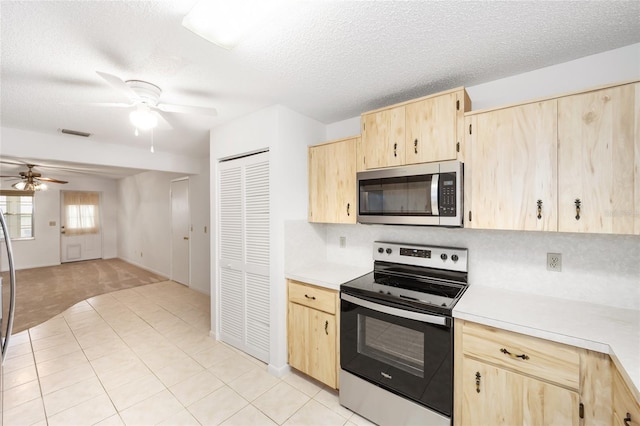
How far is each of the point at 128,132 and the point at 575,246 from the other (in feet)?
14.1

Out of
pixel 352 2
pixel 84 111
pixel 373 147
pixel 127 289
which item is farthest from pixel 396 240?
pixel 127 289

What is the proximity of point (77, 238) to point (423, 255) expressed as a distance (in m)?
9.14

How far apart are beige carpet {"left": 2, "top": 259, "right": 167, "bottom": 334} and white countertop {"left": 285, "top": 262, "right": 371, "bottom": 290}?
12.4ft

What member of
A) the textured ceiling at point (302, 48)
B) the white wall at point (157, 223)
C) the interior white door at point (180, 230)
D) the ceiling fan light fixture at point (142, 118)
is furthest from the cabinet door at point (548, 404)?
the interior white door at point (180, 230)

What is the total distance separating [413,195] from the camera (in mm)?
1938

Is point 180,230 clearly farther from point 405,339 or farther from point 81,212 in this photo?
point 405,339

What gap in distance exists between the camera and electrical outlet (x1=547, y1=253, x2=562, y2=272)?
1.71 metres

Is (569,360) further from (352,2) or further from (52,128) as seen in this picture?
(52,128)

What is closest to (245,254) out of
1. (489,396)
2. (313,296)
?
(313,296)

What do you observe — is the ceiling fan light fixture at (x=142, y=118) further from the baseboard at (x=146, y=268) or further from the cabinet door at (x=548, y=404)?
the baseboard at (x=146, y=268)

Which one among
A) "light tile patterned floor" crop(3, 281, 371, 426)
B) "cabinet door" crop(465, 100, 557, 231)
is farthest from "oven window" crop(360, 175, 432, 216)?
"light tile patterned floor" crop(3, 281, 371, 426)

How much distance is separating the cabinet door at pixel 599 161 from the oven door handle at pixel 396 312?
868mm

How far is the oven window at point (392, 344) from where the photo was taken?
168 centimetres

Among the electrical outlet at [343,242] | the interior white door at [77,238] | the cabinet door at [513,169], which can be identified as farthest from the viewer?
the interior white door at [77,238]
